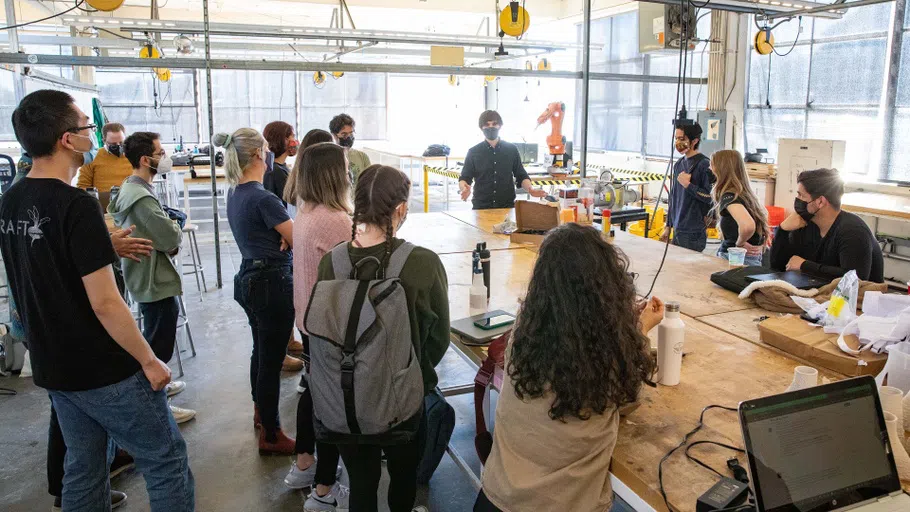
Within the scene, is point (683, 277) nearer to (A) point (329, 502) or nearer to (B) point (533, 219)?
(B) point (533, 219)

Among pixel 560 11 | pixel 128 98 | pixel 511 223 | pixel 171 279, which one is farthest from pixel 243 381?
pixel 128 98

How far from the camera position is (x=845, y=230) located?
9.83 feet

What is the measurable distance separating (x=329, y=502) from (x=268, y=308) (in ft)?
2.84

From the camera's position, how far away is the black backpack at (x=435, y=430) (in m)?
2.71

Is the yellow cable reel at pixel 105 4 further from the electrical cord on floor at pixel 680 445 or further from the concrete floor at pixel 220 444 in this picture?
the electrical cord on floor at pixel 680 445

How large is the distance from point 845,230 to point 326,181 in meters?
2.38

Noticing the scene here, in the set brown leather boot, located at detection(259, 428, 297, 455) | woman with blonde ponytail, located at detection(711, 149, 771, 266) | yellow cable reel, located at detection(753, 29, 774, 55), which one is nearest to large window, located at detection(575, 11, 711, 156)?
yellow cable reel, located at detection(753, 29, 774, 55)

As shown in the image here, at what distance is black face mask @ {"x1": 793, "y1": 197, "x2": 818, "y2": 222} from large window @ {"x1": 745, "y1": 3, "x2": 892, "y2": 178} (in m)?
5.35

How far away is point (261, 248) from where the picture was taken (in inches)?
113

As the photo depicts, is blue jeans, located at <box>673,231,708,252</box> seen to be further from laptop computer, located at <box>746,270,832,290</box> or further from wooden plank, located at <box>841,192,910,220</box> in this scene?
wooden plank, located at <box>841,192,910,220</box>

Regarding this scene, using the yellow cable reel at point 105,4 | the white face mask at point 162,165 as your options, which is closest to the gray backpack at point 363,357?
the white face mask at point 162,165

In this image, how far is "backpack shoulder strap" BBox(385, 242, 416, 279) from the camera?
185 centimetres

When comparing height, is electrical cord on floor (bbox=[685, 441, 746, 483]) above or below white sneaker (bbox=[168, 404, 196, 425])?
above

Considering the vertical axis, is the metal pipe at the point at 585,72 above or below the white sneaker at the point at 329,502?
above
